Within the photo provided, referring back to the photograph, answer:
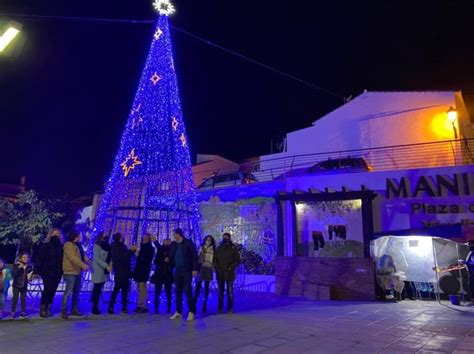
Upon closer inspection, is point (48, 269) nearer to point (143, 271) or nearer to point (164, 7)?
point (143, 271)

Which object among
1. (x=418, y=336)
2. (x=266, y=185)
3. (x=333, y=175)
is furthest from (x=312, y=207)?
(x=418, y=336)

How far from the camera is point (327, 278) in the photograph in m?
11.3

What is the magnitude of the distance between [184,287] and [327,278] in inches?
224

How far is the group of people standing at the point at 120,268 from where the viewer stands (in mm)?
7191

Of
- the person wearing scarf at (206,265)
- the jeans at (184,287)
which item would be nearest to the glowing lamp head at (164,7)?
the person wearing scarf at (206,265)

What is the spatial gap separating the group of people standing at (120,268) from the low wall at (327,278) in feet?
13.6

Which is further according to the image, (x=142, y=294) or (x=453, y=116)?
(x=453, y=116)

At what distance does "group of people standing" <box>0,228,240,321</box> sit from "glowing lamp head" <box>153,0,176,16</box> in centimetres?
613

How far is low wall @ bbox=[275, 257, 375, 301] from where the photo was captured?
10773mm

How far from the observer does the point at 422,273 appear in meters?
10.7

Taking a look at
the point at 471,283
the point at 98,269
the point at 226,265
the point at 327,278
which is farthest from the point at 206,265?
the point at 471,283

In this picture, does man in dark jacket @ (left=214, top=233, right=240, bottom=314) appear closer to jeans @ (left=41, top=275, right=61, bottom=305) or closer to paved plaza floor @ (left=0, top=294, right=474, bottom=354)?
paved plaza floor @ (left=0, top=294, right=474, bottom=354)

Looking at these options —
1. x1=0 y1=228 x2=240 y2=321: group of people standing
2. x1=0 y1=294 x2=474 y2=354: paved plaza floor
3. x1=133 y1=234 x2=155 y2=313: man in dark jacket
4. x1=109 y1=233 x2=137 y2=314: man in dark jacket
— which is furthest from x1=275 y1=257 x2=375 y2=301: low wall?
x1=109 y1=233 x2=137 y2=314: man in dark jacket

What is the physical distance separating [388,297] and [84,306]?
8.39 m
